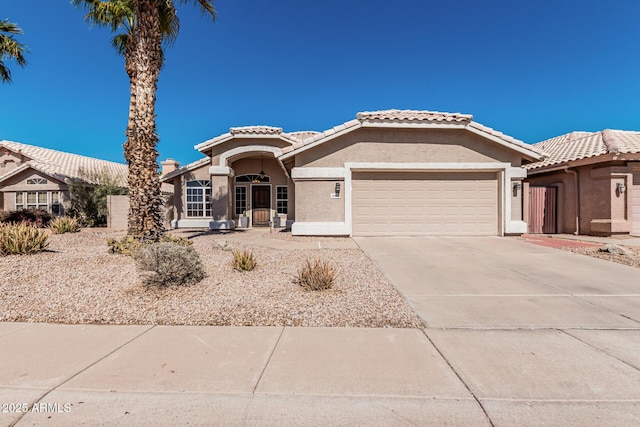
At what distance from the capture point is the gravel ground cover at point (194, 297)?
4270 millimetres

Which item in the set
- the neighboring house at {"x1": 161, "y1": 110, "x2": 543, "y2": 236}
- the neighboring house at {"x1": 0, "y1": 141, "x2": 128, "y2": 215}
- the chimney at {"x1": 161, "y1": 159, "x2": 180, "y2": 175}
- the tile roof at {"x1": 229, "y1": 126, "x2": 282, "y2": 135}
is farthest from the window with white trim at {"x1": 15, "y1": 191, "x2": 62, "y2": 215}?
the neighboring house at {"x1": 161, "y1": 110, "x2": 543, "y2": 236}

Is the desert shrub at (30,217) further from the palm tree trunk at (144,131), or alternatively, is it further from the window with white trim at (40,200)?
the palm tree trunk at (144,131)

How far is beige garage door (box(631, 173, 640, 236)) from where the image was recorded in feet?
40.2

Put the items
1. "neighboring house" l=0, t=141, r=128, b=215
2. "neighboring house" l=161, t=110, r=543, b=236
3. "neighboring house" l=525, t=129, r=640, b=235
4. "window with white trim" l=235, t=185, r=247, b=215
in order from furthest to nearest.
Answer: "neighboring house" l=0, t=141, r=128, b=215
"window with white trim" l=235, t=185, r=247, b=215
"neighboring house" l=525, t=129, r=640, b=235
"neighboring house" l=161, t=110, r=543, b=236

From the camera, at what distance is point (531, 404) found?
2512mm

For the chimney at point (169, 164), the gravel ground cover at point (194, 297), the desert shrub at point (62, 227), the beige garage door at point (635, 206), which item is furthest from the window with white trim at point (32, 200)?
the beige garage door at point (635, 206)

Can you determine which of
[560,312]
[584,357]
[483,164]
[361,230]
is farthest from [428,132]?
[584,357]

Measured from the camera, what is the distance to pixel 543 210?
1391 cm

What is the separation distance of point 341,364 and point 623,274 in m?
7.21

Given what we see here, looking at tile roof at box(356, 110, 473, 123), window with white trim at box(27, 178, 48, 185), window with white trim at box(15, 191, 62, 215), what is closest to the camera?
tile roof at box(356, 110, 473, 123)

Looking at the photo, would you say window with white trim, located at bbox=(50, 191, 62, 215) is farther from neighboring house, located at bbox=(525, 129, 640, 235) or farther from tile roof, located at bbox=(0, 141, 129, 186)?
neighboring house, located at bbox=(525, 129, 640, 235)

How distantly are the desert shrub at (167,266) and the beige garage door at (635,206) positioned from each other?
53.0ft

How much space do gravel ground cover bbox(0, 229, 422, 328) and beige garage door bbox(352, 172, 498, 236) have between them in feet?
17.7

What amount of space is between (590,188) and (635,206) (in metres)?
1.62
